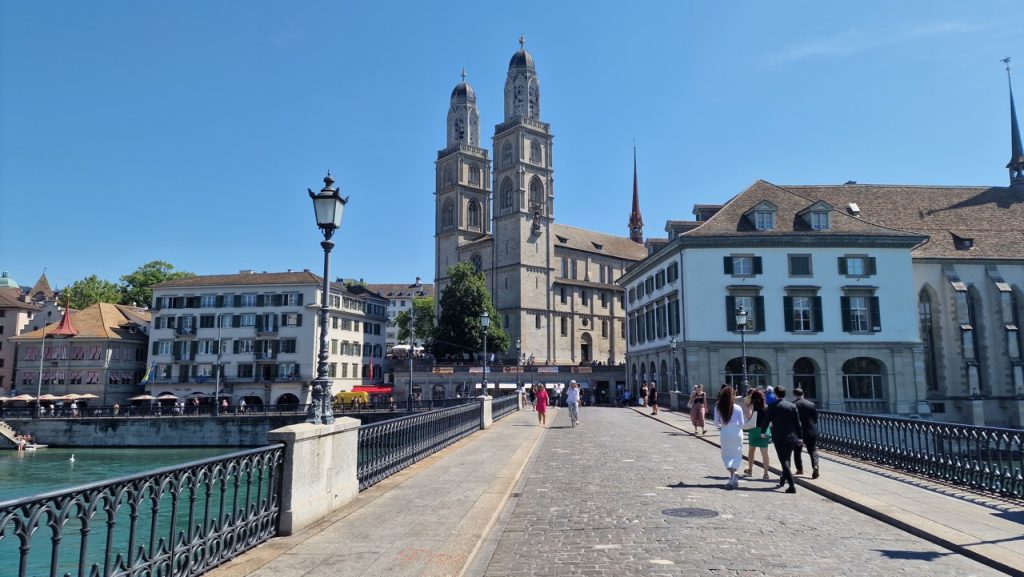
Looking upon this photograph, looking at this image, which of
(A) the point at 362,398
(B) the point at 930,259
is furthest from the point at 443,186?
(B) the point at 930,259

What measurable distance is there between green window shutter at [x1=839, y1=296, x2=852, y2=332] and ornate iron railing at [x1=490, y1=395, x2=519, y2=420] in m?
21.7

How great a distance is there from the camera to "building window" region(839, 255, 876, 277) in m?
42.4

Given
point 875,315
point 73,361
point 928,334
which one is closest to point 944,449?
point 875,315

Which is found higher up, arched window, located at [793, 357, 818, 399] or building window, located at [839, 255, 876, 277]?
building window, located at [839, 255, 876, 277]

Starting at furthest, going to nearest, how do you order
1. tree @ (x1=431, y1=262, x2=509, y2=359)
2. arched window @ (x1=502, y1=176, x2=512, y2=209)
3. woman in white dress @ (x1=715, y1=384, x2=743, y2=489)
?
arched window @ (x1=502, y1=176, x2=512, y2=209) < tree @ (x1=431, y1=262, x2=509, y2=359) < woman in white dress @ (x1=715, y1=384, x2=743, y2=489)

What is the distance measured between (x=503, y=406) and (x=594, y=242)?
63673mm

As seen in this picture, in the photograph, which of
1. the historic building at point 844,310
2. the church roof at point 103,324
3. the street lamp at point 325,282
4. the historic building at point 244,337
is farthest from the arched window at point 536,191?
the street lamp at point 325,282

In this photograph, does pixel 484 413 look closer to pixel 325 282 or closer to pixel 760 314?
pixel 325 282

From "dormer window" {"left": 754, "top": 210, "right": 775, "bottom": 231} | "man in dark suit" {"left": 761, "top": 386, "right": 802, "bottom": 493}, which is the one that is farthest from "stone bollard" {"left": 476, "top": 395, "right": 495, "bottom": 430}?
"dormer window" {"left": 754, "top": 210, "right": 775, "bottom": 231}

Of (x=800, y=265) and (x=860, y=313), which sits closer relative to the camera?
(x=860, y=313)

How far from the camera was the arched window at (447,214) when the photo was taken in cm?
9600

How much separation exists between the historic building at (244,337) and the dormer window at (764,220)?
4237cm

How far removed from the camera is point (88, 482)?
31.9ft

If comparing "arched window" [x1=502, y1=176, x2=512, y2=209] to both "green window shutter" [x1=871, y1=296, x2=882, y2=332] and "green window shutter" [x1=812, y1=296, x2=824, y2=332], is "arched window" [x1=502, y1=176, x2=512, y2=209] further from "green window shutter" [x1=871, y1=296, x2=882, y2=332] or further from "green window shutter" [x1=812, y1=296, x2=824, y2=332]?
"green window shutter" [x1=871, y1=296, x2=882, y2=332]
